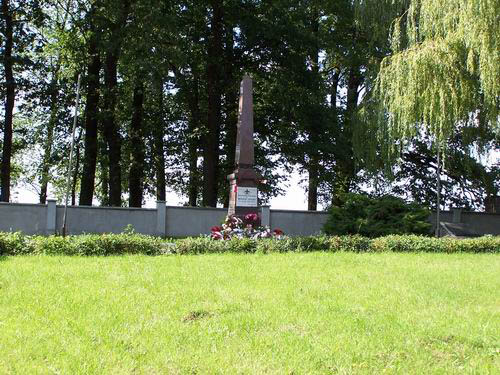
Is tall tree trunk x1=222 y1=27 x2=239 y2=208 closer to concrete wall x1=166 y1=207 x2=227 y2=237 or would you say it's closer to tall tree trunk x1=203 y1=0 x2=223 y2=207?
tall tree trunk x1=203 y1=0 x2=223 y2=207

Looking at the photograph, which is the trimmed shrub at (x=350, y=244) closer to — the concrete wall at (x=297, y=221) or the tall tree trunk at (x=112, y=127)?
the concrete wall at (x=297, y=221)

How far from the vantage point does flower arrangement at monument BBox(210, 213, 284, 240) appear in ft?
39.3

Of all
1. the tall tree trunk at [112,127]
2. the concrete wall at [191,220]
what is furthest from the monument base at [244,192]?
the tall tree trunk at [112,127]

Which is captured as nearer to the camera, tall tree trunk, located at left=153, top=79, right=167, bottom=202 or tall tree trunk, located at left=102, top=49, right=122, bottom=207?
tall tree trunk, located at left=102, top=49, right=122, bottom=207

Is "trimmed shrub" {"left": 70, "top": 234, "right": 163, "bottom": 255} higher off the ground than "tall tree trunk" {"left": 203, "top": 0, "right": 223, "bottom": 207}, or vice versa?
"tall tree trunk" {"left": 203, "top": 0, "right": 223, "bottom": 207}

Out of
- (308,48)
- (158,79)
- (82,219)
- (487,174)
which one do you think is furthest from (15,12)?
(487,174)

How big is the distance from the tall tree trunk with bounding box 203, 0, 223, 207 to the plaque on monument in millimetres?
8487

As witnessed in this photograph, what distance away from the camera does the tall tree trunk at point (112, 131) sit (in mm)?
22750

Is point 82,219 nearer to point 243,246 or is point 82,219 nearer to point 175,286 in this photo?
point 243,246

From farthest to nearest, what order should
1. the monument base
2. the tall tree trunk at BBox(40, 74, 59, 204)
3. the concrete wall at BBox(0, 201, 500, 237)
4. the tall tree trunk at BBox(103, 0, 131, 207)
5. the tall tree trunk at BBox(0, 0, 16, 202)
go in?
the tall tree trunk at BBox(40, 74, 59, 204) → the tall tree trunk at BBox(103, 0, 131, 207) → the tall tree trunk at BBox(0, 0, 16, 202) → the concrete wall at BBox(0, 201, 500, 237) → the monument base

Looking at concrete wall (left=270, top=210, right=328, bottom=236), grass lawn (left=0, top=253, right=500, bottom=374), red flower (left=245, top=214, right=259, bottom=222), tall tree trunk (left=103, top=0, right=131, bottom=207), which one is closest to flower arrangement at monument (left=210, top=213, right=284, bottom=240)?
red flower (left=245, top=214, right=259, bottom=222)

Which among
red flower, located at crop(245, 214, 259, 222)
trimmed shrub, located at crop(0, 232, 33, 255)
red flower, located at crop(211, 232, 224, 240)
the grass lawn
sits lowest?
the grass lawn

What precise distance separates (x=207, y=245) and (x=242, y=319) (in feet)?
19.4

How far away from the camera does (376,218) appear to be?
614 inches
